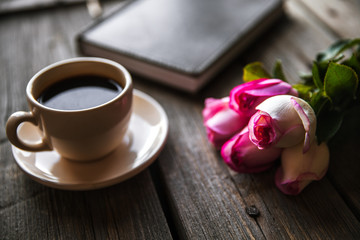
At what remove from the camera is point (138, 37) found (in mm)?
884

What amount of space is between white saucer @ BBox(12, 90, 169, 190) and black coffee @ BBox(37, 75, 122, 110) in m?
0.09

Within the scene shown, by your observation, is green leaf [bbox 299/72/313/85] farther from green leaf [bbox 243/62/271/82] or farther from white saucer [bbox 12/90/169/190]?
white saucer [bbox 12/90/169/190]

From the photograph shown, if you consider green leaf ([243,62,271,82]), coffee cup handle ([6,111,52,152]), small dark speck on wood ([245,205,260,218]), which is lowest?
small dark speck on wood ([245,205,260,218])

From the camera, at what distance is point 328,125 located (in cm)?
55

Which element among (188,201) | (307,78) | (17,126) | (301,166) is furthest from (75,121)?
(307,78)

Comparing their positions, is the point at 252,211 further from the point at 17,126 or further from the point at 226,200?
the point at 17,126

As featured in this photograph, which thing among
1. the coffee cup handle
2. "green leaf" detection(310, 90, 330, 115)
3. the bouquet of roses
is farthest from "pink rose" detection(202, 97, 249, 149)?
the coffee cup handle

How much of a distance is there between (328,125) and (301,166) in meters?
0.08

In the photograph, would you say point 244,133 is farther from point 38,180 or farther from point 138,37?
point 138,37

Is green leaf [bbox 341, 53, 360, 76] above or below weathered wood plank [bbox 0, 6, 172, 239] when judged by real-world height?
above

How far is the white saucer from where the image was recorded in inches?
22.5

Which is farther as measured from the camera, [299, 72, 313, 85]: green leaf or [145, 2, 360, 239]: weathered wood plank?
[299, 72, 313, 85]: green leaf

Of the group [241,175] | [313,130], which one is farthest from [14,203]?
[313,130]

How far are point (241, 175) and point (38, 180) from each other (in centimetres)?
34
